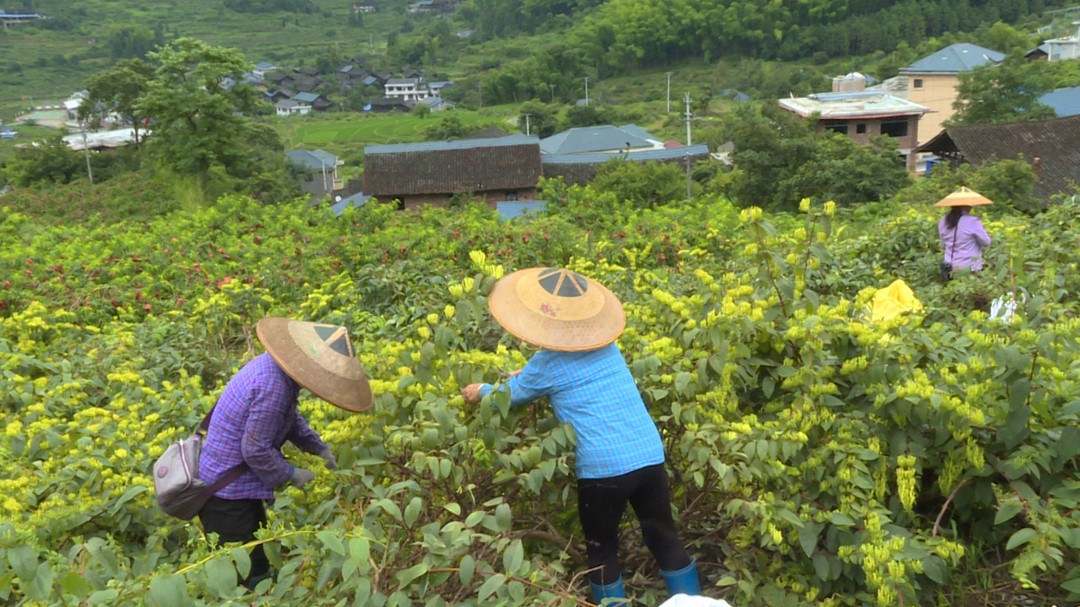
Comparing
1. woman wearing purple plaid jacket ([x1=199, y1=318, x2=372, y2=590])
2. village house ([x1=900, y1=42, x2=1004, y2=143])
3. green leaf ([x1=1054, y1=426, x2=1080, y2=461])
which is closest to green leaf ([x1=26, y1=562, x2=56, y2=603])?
woman wearing purple plaid jacket ([x1=199, y1=318, x2=372, y2=590])

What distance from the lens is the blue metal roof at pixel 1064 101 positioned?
2906 centimetres

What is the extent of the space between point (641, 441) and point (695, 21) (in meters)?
83.5

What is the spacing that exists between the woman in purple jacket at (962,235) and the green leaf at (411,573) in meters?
4.87

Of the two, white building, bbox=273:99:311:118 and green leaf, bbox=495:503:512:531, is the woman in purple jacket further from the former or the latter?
white building, bbox=273:99:311:118

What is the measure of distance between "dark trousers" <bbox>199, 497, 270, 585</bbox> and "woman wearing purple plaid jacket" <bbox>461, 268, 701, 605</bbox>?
Answer: 36.8 inches

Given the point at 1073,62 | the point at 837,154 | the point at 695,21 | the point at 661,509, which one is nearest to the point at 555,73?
the point at 695,21

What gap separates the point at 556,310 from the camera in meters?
2.78

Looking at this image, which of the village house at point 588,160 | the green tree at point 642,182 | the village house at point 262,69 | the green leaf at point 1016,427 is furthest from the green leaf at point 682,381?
the village house at point 262,69

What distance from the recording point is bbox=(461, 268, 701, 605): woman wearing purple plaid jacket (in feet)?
8.80

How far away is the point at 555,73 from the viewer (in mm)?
74938

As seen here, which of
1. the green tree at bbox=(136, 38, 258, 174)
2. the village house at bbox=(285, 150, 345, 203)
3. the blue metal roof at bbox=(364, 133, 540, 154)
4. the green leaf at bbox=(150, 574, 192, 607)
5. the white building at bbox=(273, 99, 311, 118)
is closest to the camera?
the green leaf at bbox=(150, 574, 192, 607)

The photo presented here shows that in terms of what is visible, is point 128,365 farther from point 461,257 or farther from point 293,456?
point 461,257

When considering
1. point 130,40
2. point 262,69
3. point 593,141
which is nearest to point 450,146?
point 593,141

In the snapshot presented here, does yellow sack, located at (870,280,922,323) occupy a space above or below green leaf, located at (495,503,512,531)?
below
